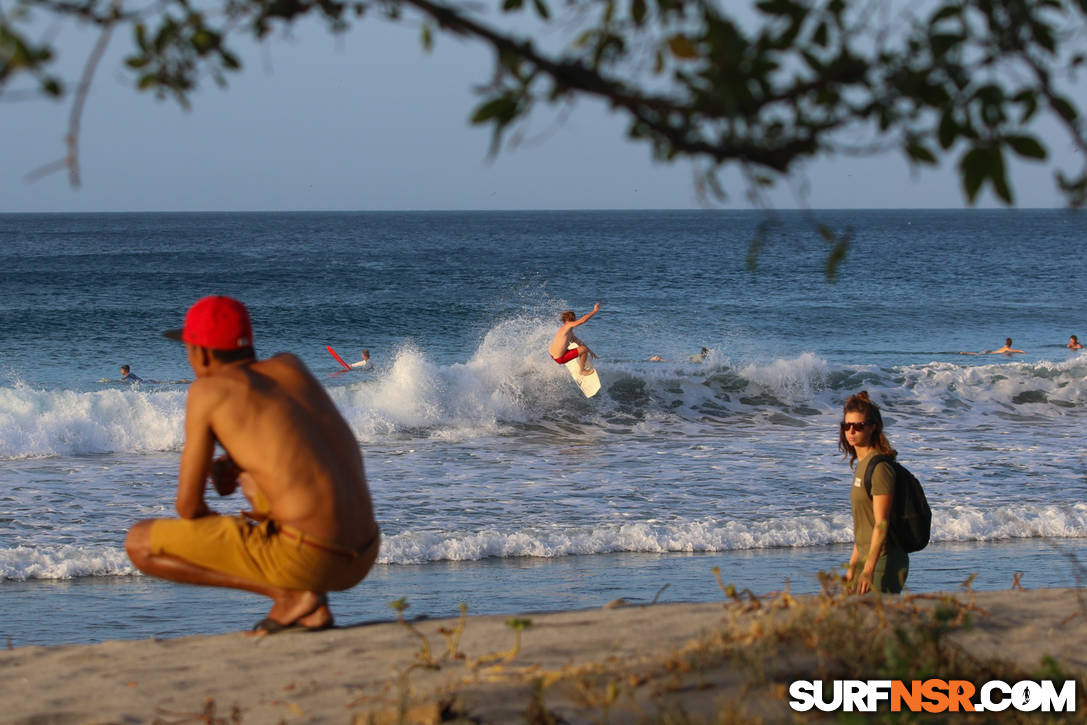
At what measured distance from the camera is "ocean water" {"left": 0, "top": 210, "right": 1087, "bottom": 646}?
7.88 m

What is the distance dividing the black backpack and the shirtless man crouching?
8.13 ft

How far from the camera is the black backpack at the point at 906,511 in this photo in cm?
509

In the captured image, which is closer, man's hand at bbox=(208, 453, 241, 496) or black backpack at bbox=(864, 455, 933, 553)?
man's hand at bbox=(208, 453, 241, 496)

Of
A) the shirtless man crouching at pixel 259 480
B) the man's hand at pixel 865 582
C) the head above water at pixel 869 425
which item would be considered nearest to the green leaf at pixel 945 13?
the shirtless man crouching at pixel 259 480

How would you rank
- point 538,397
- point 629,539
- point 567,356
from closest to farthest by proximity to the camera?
1. point 629,539
2. point 567,356
3. point 538,397

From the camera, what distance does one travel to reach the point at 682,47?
2332 millimetres

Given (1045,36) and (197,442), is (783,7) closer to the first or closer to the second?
(1045,36)

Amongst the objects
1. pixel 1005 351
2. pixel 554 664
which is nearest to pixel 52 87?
pixel 554 664

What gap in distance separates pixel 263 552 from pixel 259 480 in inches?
11.7

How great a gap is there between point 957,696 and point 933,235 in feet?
273

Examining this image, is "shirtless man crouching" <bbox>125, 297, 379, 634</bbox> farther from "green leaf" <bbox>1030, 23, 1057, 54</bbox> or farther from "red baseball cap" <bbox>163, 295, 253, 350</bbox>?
"green leaf" <bbox>1030, 23, 1057, 54</bbox>

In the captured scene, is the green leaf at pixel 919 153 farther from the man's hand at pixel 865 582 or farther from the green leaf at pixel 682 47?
the man's hand at pixel 865 582

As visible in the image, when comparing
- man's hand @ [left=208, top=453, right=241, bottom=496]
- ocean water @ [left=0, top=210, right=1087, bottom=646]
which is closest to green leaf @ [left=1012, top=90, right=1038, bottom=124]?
ocean water @ [left=0, top=210, right=1087, bottom=646]

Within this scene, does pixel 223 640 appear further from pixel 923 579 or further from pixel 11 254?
pixel 11 254
